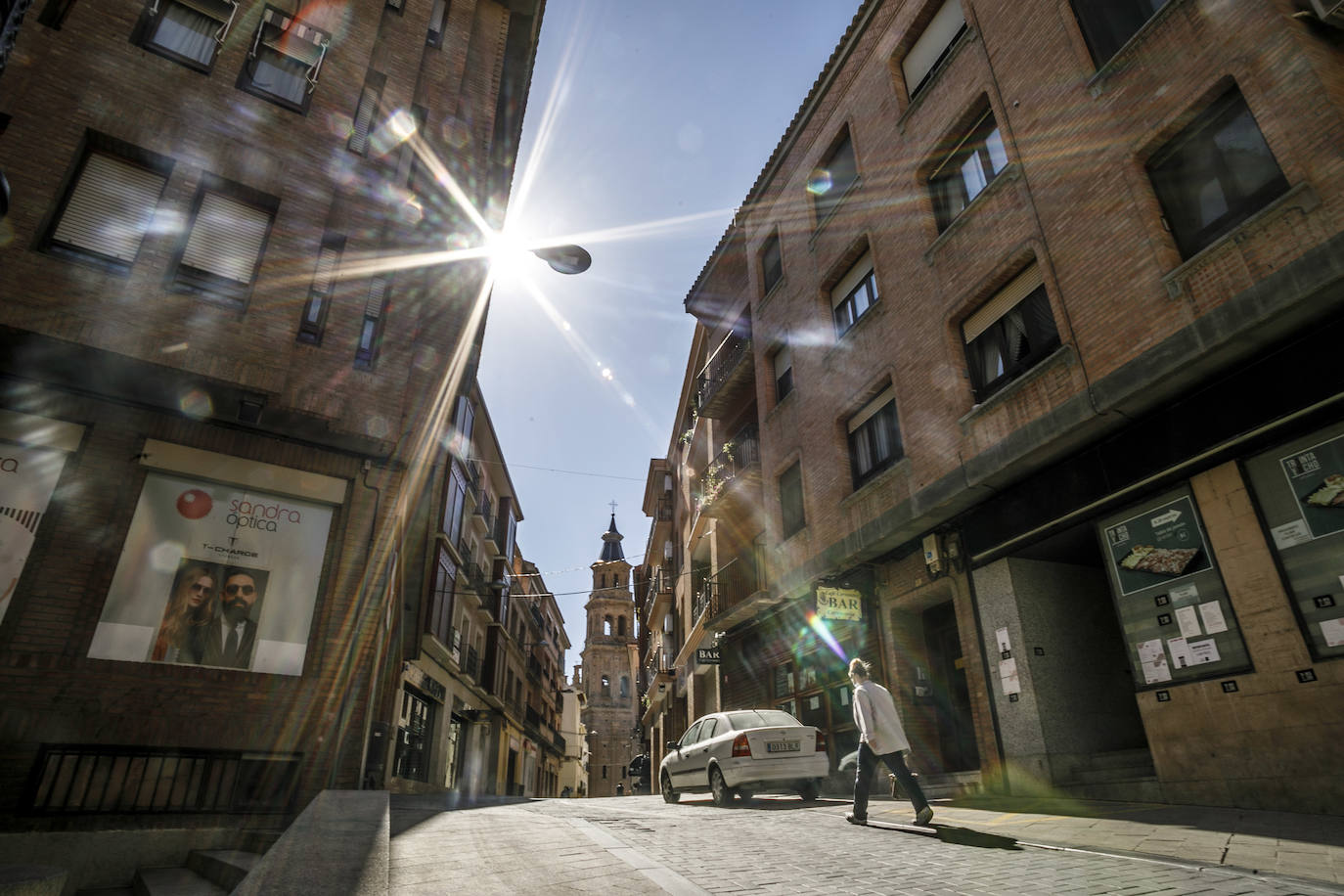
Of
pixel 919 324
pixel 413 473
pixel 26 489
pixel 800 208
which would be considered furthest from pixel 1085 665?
pixel 26 489

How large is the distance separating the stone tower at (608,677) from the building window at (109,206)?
55.2 meters

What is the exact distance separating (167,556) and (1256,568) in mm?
12673

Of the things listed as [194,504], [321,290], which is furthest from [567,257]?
[194,504]

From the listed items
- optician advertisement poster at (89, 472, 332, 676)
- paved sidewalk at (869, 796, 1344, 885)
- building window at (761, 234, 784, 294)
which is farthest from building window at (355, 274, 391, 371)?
paved sidewalk at (869, 796, 1344, 885)

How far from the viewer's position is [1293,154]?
23.0 feet

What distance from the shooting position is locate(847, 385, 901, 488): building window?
44.2ft

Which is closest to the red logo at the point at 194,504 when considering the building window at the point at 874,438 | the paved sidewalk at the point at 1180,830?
the paved sidewalk at the point at 1180,830

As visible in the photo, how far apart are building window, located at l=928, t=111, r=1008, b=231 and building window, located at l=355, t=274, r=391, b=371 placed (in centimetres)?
1028

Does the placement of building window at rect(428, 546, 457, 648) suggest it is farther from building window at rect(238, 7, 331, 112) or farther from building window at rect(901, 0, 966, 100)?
building window at rect(901, 0, 966, 100)

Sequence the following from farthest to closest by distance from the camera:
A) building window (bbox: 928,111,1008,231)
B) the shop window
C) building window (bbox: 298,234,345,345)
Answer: the shop window
building window (bbox: 928,111,1008,231)
building window (bbox: 298,234,345,345)

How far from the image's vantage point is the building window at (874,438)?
13.5m

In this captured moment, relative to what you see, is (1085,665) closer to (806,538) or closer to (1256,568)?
(1256,568)

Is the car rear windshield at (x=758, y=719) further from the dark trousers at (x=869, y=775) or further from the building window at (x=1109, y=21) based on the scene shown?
the building window at (x=1109, y=21)

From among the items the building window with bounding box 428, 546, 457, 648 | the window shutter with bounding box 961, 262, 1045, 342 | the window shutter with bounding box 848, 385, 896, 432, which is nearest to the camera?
the window shutter with bounding box 961, 262, 1045, 342
